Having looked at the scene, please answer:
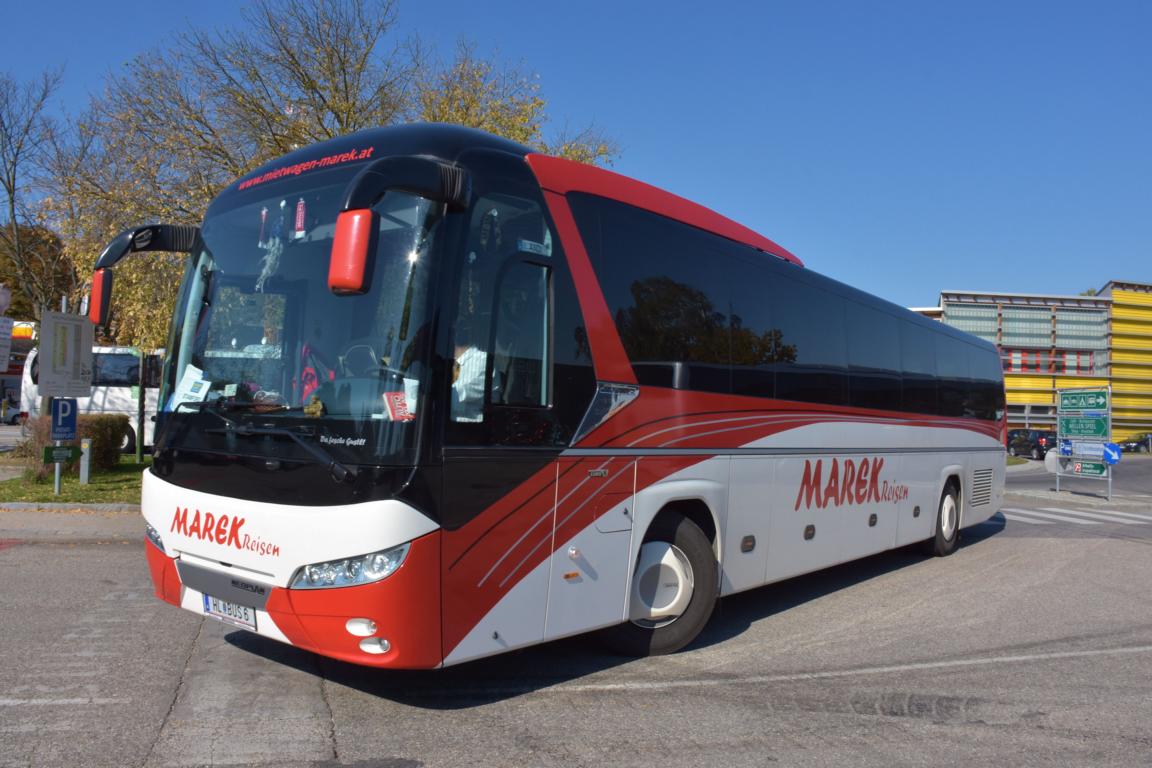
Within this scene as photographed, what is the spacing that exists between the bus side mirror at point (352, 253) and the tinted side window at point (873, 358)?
642 centimetres

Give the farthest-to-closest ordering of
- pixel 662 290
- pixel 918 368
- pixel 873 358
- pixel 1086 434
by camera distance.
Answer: pixel 1086 434, pixel 918 368, pixel 873 358, pixel 662 290

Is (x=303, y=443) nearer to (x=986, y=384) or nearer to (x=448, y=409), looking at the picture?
(x=448, y=409)

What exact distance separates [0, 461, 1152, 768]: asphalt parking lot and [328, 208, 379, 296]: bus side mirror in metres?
2.23

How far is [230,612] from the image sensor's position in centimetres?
491

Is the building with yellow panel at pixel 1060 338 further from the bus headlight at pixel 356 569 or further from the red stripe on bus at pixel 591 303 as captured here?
the bus headlight at pixel 356 569

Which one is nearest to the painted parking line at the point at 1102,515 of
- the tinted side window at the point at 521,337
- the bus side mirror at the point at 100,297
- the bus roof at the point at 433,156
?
the bus roof at the point at 433,156

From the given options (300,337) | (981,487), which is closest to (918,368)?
(981,487)

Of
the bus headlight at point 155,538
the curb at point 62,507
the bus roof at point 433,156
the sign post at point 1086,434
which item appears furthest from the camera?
the sign post at point 1086,434

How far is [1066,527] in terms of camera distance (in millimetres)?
16281

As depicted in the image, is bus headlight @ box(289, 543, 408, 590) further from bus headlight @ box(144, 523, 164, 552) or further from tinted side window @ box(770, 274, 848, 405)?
tinted side window @ box(770, 274, 848, 405)

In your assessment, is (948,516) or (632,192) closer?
(632,192)

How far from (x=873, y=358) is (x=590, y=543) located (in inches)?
221

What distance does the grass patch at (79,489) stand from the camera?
1311 cm

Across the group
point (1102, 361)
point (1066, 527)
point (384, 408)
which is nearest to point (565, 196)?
point (384, 408)
